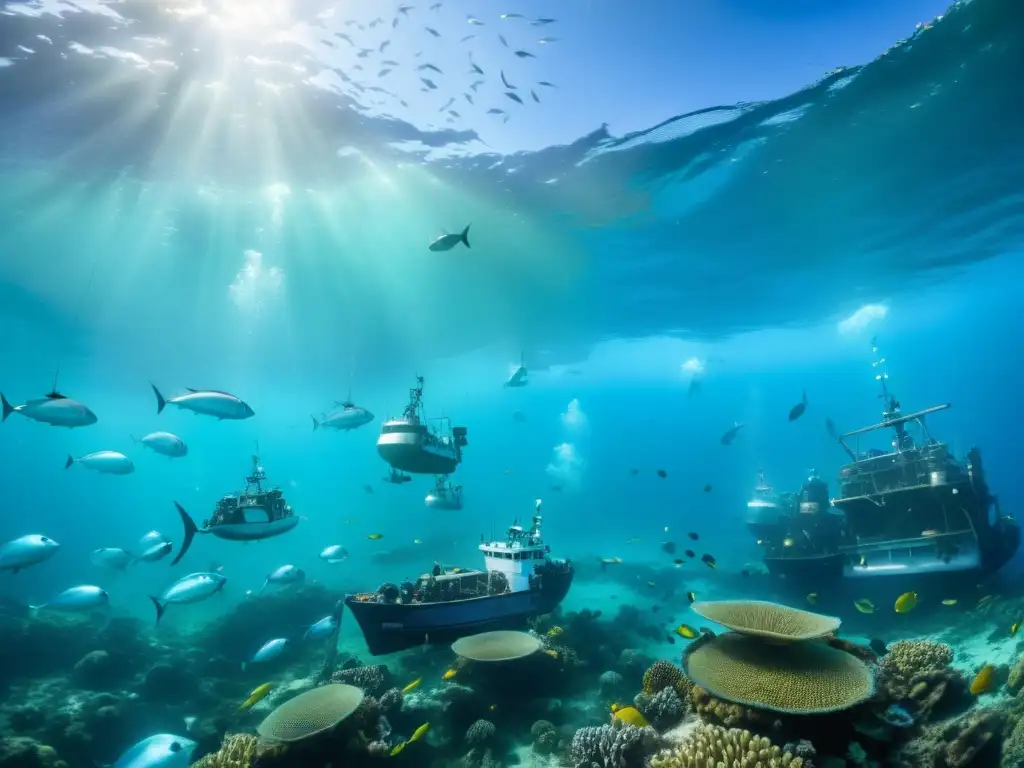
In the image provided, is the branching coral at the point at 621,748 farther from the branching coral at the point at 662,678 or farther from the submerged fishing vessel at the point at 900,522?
the submerged fishing vessel at the point at 900,522

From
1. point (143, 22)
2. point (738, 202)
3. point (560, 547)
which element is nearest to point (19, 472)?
point (560, 547)

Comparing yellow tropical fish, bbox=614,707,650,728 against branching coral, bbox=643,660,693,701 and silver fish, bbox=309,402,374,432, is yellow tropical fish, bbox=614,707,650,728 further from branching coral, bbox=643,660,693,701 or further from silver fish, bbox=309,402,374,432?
silver fish, bbox=309,402,374,432

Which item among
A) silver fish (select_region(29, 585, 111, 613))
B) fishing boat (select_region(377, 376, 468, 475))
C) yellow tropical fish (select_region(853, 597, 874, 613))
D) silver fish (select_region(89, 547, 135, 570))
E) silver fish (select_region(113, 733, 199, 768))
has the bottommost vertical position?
yellow tropical fish (select_region(853, 597, 874, 613))

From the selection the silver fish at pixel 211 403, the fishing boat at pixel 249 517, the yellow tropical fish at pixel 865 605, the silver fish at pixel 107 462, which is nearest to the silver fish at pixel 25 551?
the fishing boat at pixel 249 517

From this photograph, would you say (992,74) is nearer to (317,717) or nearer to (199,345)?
(317,717)

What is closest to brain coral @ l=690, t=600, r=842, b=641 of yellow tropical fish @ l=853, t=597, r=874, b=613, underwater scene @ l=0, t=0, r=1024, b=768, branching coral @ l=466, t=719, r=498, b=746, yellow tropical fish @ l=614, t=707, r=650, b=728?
underwater scene @ l=0, t=0, r=1024, b=768

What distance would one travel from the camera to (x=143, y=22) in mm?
11898

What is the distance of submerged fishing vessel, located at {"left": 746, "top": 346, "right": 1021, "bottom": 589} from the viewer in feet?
48.5

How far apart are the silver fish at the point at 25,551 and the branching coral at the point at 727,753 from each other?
40.5 feet

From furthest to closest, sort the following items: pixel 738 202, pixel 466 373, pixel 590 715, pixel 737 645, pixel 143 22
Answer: pixel 466 373
pixel 738 202
pixel 143 22
pixel 590 715
pixel 737 645

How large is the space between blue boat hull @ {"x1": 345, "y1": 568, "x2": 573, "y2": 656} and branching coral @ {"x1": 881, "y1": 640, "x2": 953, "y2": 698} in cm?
947

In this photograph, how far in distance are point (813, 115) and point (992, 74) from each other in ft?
14.6

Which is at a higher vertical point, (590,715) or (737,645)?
(737,645)

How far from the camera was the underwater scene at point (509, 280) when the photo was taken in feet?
23.3
